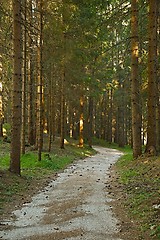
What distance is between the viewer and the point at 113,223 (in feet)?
22.4

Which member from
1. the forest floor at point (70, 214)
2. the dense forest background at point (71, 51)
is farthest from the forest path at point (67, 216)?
the dense forest background at point (71, 51)

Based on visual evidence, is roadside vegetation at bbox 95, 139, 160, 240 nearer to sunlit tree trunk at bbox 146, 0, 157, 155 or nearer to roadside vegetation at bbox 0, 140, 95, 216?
sunlit tree trunk at bbox 146, 0, 157, 155

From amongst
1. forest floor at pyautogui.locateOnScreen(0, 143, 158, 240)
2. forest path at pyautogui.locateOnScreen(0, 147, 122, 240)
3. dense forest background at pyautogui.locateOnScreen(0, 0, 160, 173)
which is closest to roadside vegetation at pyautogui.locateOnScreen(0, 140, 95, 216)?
forest floor at pyautogui.locateOnScreen(0, 143, 158, 240)

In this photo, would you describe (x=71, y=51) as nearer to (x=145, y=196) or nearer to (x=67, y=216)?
(x=145, y=196)

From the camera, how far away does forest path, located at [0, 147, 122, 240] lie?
20.4 feet

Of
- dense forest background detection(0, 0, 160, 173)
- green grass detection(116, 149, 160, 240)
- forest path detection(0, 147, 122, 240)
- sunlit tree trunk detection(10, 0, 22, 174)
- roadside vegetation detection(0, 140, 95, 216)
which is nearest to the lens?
forest path detection(0, 147, 122, 240)

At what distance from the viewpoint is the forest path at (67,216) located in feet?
20.4

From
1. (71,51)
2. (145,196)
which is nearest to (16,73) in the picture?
(145,196)

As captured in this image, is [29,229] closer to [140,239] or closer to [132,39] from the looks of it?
[140,239]

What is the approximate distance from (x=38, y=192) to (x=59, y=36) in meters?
11.6

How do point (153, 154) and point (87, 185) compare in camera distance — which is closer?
point (87, 185)

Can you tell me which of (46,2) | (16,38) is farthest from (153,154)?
(46,2)

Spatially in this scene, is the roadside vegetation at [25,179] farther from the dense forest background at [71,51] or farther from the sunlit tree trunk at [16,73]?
the sunlit tree trunk at [16,73]

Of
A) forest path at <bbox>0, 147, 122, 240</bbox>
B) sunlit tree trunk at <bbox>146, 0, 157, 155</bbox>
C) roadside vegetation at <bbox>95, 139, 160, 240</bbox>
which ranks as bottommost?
forest path at <bbox>0, 147, 122, 240</bbox>
